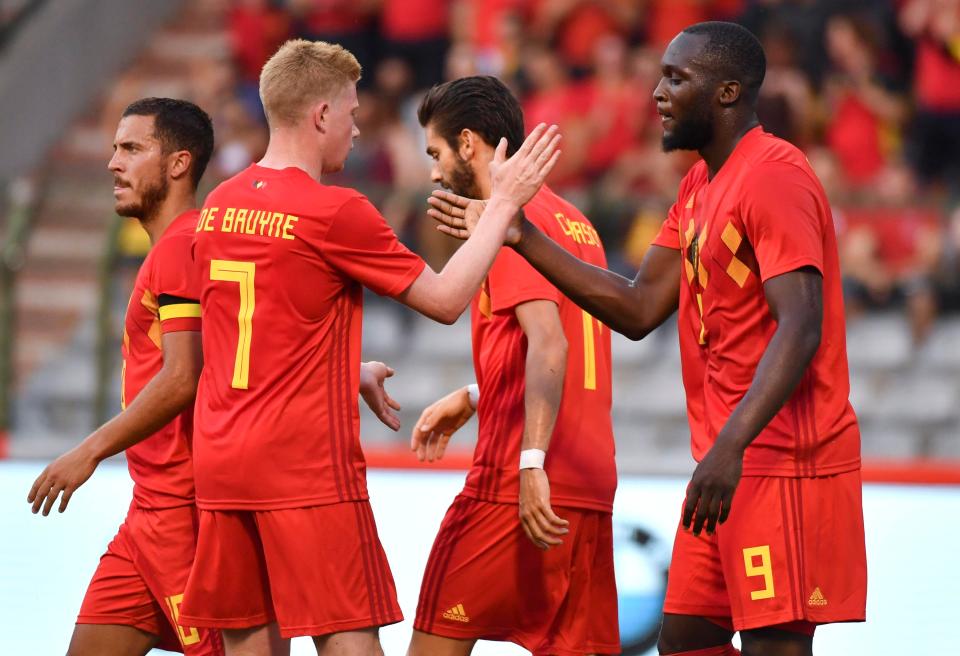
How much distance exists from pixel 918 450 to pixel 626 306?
3792mm

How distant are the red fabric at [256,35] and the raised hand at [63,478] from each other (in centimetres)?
788

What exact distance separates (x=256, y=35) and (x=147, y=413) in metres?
8.22

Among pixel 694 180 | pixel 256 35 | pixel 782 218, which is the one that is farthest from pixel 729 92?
pixel 256 35

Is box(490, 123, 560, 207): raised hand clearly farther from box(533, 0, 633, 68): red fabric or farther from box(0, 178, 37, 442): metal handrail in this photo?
box(533, 0, 633, 68): red fabric

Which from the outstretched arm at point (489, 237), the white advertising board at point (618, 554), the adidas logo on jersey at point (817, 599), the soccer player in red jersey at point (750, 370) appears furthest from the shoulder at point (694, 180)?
the white advertising board at point (618, 554)

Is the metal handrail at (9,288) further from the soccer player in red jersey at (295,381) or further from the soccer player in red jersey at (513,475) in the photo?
the soccer player in red jersey at (295,381)

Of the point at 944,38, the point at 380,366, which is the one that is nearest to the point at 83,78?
the point at 944,38

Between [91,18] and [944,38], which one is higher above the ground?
[91,18]

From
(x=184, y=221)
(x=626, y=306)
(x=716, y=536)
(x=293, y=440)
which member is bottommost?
(x=716, y=536)

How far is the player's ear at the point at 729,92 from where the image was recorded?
4.47 metres

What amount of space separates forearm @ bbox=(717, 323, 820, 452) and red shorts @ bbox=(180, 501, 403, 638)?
1.09 m

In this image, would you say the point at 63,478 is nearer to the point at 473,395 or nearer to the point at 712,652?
the point at 473,395

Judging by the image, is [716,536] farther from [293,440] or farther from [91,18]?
[91,18]

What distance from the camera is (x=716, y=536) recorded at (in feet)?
14.6
